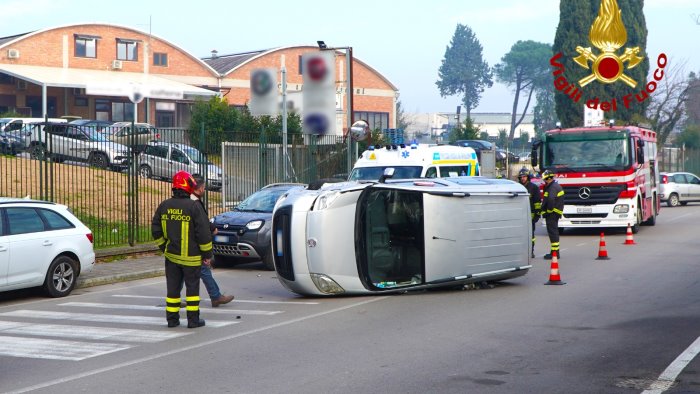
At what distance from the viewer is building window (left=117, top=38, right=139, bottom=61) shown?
60750mm

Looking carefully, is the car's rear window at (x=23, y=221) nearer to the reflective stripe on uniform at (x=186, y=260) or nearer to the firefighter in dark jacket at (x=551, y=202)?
the reflective stripe on uniform at (x=186, y=260)

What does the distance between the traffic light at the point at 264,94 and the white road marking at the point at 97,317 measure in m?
25.0

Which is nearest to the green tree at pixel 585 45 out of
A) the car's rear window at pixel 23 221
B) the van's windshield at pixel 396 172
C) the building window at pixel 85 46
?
the building window at pixel 85 46

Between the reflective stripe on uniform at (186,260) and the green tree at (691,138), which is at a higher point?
the green tree at (691,138)

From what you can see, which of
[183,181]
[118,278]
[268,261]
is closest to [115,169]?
[118,278]

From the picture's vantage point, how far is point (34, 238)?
45.9 feet

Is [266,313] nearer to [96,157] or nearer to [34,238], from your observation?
[34,238]

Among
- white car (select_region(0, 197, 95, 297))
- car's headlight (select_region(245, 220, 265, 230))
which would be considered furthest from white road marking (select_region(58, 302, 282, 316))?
car's headlight (select_region(245, 220, 265, 230))

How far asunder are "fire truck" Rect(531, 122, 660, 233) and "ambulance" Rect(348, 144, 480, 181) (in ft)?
13.5

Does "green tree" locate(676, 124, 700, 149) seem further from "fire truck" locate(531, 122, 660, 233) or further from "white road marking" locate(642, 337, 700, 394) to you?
"white road marking" locate(642, 337, 700, 394)

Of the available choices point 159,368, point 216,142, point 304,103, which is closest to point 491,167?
point 304,103

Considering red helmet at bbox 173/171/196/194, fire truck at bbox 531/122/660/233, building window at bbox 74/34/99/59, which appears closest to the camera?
red helmet at bbox 173/171/196/194

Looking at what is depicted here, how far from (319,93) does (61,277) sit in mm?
22096

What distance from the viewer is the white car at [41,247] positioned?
13.6 m
